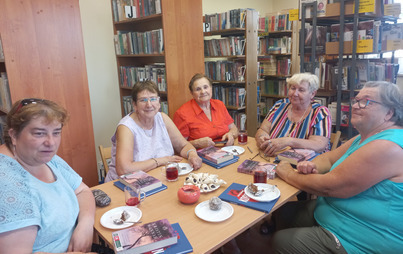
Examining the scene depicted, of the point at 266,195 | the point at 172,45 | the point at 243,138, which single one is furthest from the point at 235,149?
the point at 172,45

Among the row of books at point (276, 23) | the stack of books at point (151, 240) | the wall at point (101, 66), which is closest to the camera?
the stack of books at point (151, 240)

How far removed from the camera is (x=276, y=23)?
526 cm

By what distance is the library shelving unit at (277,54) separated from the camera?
5242 mm

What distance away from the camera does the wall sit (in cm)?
379

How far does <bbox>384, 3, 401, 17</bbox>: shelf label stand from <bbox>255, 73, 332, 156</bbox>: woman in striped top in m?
1.68

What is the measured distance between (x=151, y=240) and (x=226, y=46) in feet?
12.7

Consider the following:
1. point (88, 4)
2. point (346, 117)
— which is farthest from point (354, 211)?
point (88, 4)

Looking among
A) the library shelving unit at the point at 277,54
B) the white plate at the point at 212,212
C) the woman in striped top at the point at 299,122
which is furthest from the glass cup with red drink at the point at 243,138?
the library shelving unit at the point at 277,54

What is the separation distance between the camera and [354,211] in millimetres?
1392

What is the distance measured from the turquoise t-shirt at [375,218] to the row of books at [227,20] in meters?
3.25

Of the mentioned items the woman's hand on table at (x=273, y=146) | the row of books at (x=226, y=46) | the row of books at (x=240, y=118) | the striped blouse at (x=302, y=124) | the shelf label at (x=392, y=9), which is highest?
the shelf label at (x=392, y=9)

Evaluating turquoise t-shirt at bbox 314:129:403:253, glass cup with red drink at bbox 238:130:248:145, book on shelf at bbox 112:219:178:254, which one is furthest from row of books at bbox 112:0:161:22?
turquoise t-shirt at bbox 314:129:403:253

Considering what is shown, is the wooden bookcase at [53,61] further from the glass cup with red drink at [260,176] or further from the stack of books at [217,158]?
the glass cup with red drink at [260,176]

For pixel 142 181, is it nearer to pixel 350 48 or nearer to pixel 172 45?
pixel 172 45
